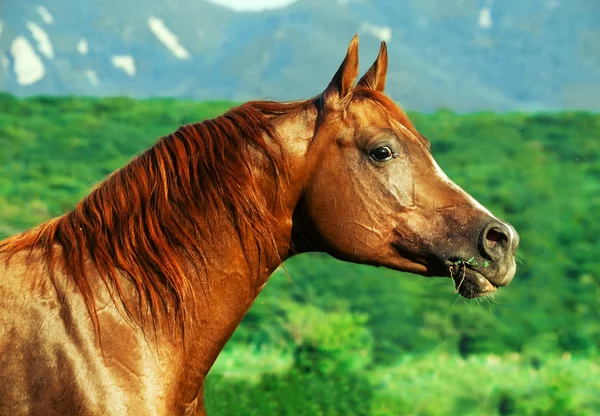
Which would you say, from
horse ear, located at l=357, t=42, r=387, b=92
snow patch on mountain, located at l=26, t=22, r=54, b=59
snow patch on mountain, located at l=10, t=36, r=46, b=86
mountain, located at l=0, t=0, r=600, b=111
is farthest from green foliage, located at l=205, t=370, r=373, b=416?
snow patch on mountain, located at l=26, t=22, r=54, b=59

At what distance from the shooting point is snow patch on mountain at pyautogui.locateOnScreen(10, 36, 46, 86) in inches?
949

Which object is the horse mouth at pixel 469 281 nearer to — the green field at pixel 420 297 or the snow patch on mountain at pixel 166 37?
the green field at pixel 420 297

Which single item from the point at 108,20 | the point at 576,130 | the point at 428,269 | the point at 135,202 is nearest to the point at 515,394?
the point at 428,269

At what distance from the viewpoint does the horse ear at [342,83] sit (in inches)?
135

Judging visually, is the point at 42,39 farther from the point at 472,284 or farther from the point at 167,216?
the point at 472,284

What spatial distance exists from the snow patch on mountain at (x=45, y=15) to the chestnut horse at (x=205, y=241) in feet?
87.0

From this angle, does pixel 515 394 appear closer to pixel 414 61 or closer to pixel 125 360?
pixel 125 360

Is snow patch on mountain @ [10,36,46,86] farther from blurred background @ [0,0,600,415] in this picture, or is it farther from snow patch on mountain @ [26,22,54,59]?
snow patch on mountain @ [26,22,54,59]

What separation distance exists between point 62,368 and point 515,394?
27.8 ft

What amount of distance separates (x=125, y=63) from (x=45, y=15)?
3.41 m

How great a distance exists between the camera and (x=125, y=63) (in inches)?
1102

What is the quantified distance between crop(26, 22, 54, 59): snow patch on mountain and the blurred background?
0.08m

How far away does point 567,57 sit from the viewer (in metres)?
28.0

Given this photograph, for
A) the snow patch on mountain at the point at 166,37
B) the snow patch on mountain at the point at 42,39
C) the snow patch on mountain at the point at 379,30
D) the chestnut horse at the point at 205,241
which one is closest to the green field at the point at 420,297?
the chestnut horse at the point at 205,241
